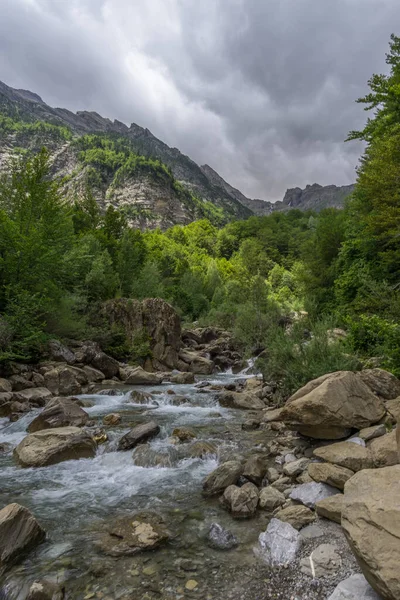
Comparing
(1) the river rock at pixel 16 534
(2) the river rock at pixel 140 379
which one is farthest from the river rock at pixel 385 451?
(2) the river rock at pixel 140 379

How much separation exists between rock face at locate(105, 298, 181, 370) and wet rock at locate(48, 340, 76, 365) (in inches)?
272

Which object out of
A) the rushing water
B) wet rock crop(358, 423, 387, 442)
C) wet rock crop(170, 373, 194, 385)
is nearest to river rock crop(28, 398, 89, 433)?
the rushing water

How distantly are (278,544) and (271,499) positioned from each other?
46.5 inches

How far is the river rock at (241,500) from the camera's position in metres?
5.45

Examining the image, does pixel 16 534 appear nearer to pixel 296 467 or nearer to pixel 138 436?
pixel 138 436

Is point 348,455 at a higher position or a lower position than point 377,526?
lower

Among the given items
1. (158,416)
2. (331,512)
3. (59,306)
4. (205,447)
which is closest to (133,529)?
(331,512)

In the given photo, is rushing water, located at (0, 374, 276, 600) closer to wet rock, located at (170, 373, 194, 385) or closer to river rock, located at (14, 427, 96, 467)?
river rock, located at (14, 427, 96, 467)

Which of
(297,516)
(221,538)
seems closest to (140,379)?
(221,538)

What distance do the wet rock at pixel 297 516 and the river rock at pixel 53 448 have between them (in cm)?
485

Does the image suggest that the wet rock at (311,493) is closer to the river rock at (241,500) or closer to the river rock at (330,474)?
the river rock at (330,474)

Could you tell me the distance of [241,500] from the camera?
561 centimetres

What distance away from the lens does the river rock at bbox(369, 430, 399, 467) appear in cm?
554

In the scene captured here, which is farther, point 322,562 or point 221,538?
point 221,538
